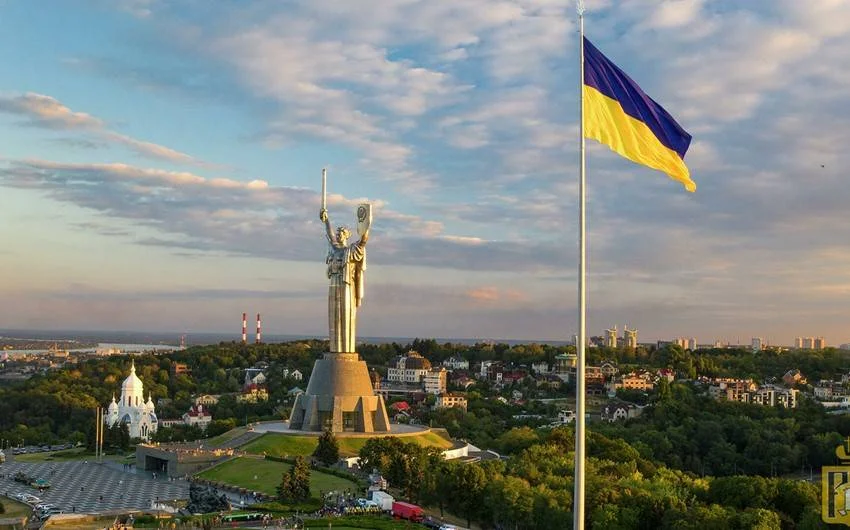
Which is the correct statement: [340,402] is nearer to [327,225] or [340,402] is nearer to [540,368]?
[327,225]

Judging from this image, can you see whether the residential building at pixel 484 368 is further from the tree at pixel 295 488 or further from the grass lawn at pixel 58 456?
the tree at pixel 295 488

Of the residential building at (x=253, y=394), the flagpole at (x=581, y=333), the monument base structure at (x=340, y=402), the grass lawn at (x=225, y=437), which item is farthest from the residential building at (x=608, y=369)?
the flagpole at (x=581, y=333)

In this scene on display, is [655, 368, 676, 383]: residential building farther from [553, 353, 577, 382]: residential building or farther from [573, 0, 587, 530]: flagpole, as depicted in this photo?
[573, 0, 587, 530]: flagpole

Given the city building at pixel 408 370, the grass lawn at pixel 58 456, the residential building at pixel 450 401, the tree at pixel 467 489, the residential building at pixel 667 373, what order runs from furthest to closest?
the city building at pixel 408 370, the residential building at pixel 667 373, the residential building at pixel 450 401, the grass lawn at pixel 58 456, the tree at pixel 467 489

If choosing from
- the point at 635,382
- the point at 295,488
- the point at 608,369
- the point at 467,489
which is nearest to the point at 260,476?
the point at 295,488

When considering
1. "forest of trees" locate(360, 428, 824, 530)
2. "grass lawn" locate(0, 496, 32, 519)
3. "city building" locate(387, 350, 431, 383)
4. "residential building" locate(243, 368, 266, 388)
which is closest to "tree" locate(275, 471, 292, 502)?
"forest of trees" locate(360, 428, 824, 530)

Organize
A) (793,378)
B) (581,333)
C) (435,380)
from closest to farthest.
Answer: (581,333) → (435,380) → (793,378)
